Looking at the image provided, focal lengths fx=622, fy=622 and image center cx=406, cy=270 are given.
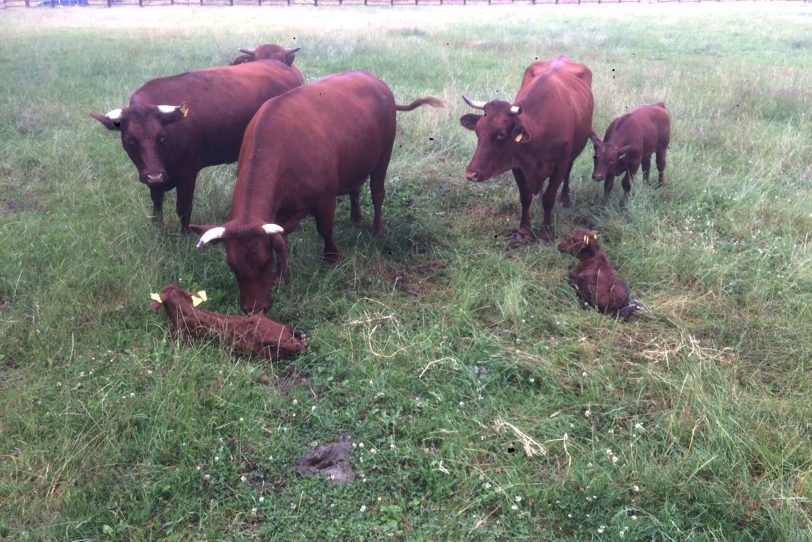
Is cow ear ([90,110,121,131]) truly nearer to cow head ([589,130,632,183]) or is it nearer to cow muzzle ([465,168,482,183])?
cow muzzle ([465,168,482,183])

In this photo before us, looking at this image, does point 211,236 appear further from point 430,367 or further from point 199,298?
point 430,367

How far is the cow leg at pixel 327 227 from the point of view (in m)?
5.21

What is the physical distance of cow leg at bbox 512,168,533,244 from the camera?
604 centimetres

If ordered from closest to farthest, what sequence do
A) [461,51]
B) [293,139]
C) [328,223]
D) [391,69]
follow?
[293,139]
[328,223]
[391,69]
[461,51]

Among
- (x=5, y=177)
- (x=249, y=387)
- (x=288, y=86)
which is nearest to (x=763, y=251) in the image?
(x=249, y=387)

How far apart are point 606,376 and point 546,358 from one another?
1.31 ft

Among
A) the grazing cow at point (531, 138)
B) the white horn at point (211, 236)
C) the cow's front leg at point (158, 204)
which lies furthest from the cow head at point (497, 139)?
the cow's front leg at point (158, 204)

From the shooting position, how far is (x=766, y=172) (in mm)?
7344

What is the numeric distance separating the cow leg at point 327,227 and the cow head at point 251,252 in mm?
892

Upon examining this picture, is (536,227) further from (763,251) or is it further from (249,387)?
(249,387)

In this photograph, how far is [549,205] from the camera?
625cm

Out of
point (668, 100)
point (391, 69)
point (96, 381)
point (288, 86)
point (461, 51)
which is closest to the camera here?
point (96, 381)

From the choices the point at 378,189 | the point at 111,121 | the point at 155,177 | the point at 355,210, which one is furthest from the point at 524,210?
the point at 111,121

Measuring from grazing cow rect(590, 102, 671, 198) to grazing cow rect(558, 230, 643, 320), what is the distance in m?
1.50
